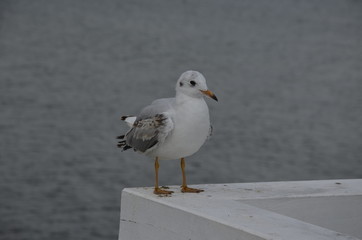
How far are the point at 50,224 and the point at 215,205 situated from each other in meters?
10.4

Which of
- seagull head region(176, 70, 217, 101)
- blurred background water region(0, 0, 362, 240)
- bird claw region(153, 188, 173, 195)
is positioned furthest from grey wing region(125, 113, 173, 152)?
blurred background water region(0, 0, 362, 240)

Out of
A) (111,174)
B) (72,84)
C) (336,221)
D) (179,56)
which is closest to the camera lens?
(336,221)

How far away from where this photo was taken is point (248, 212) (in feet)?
11.9

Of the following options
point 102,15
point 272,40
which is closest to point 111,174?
point 272,40

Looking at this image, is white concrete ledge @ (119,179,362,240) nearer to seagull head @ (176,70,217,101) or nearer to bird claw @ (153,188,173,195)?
bird claw @ (153,188,173,195)

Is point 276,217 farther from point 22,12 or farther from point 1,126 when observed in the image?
point 22,12

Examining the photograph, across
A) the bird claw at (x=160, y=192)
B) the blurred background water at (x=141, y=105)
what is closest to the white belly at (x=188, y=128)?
the bird claw at (x=160, y=192)

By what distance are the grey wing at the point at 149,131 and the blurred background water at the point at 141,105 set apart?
876cm

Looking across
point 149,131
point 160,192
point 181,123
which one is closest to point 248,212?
point 160,192

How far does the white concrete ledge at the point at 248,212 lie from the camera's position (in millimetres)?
3334

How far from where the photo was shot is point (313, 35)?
48.6 meters

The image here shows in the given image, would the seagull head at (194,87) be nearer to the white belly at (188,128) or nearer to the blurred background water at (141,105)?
the white belly at (188,128)

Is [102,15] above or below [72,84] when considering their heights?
above

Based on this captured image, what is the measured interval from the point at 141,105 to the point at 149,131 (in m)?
18.7
